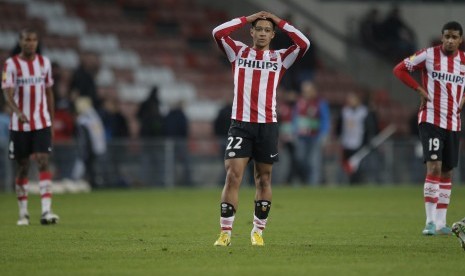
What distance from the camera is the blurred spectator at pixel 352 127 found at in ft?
82.9

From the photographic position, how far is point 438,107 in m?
12.0

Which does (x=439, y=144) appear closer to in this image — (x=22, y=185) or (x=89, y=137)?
(x=22, y=185)

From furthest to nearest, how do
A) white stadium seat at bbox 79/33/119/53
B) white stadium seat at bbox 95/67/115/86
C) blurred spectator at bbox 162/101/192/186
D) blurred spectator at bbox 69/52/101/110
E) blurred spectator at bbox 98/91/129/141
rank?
white stadium seat at bbox 79/33/119/53 → white stadium seat at bbox 95/67/115/86 → blurred spectator at bbox 162/101/192/186 → blurred spectator at bbox 98/91/129/141 → blurred spectator at bbox 69/52/101/110

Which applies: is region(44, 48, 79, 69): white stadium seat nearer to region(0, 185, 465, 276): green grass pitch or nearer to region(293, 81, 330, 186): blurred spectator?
region(293, 81, 330, 186): blurred spectator

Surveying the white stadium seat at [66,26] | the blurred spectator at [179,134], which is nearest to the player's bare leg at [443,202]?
the blurred spectator at [179,134]

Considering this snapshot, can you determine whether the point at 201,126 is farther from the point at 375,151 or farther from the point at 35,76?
the point at 35,76

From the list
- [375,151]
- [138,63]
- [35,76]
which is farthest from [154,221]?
[138,63]

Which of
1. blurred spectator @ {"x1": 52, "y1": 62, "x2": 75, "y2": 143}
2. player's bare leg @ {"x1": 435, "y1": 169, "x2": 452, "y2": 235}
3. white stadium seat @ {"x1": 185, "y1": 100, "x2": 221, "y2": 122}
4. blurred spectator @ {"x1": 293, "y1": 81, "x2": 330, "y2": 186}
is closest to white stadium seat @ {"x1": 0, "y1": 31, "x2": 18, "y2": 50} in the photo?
blurred spectator @ {"x1": 52, "y1": 62, "x2": 75, "y2": 143}

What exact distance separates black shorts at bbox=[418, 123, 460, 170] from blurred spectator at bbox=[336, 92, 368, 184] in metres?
13.0

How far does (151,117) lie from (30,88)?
36.0ft

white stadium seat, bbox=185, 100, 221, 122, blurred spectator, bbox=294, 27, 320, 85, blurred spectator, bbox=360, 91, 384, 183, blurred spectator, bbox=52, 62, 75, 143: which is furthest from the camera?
blurred spectator, bbox=294, 27, 320, 85

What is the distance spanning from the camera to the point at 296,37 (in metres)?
10.6

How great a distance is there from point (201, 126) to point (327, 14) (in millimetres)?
5421

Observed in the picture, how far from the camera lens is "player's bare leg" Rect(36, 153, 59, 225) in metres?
13.6
